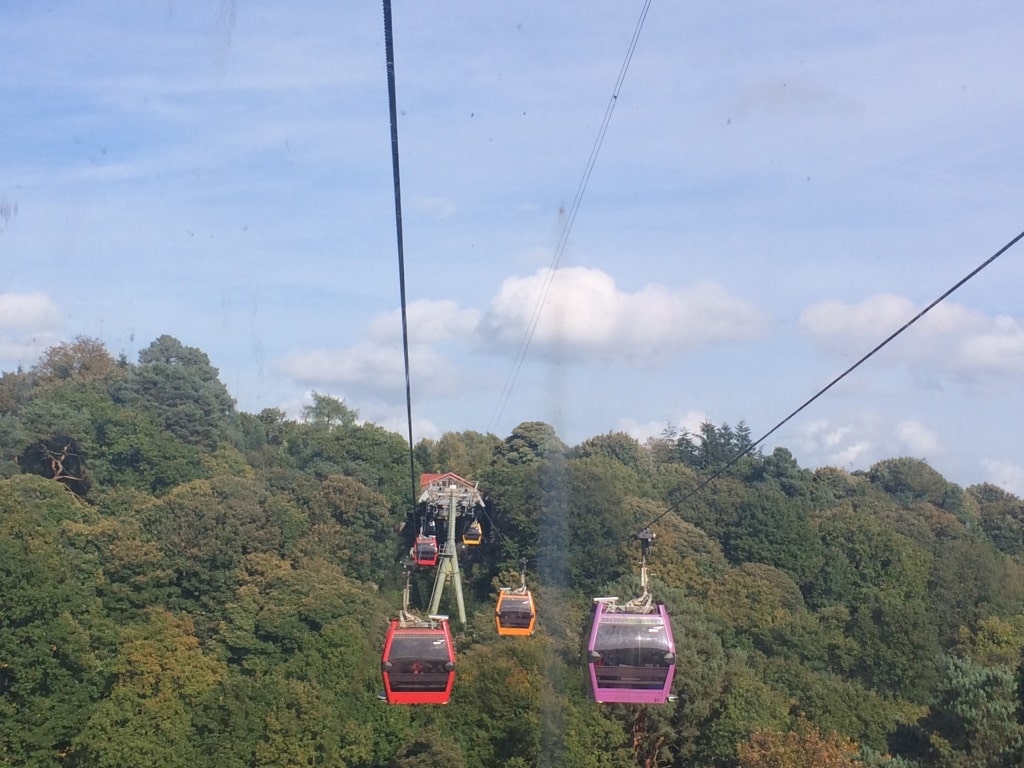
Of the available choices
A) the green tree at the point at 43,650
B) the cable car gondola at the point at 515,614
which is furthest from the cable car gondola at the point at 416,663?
the green tree at the point at 43,650

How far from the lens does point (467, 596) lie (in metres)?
52.3

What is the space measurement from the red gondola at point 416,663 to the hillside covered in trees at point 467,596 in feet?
38.3

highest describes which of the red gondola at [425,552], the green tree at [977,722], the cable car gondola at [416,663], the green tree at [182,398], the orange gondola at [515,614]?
the green tree at [182,398]

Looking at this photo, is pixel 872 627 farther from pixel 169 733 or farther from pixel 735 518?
pixel 169 733

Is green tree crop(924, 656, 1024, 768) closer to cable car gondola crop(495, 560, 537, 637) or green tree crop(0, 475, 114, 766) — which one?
cable car gondola crop(495, 560, 537, 637)

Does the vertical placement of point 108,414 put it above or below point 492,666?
above

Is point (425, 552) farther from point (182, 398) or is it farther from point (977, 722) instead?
point (182, 398)

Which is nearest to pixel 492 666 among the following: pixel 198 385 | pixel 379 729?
pixel 379 729

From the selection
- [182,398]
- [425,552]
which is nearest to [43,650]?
[425,552]

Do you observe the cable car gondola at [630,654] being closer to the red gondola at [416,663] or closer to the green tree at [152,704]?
the red gondola at [416,663]

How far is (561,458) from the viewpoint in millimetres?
59406

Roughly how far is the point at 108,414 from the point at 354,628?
29632 millimetres

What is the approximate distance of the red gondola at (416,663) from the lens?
16688mm

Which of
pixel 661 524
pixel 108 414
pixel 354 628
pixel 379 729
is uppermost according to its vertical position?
pixel 108 414
